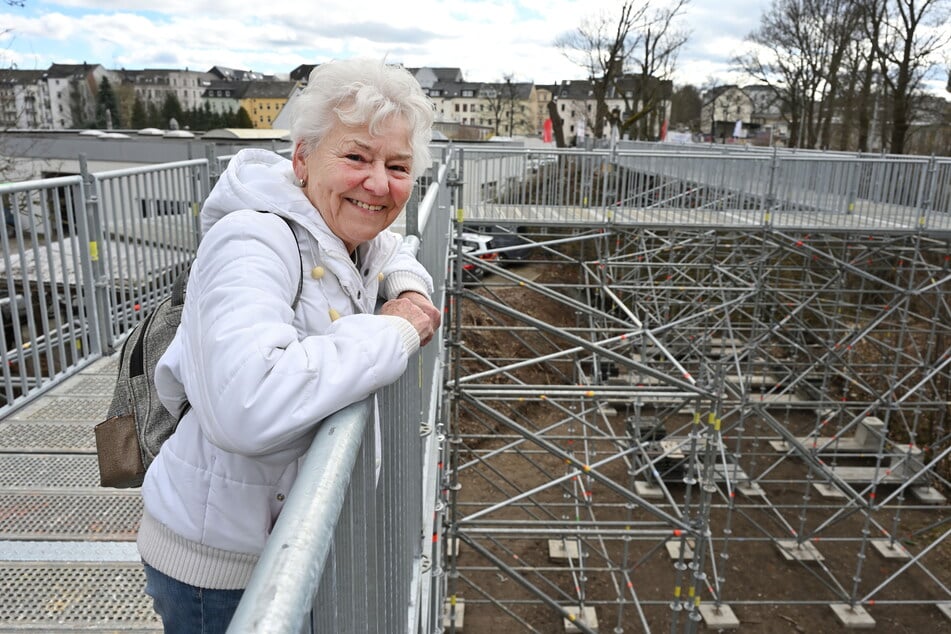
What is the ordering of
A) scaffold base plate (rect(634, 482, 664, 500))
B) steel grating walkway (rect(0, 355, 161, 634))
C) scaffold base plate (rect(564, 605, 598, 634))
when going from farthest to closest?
scaffold base plate (rect(634, 482, 664, 500)) < scaffold base plate (rect(564, 605, 598, 634)) < steel grating walkway (rect(0, 355, 161, 634))

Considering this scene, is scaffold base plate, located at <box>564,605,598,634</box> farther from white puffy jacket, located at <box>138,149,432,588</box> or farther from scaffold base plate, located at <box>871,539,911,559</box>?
white puffy jacket, located at <box>138,149,432,588</box>

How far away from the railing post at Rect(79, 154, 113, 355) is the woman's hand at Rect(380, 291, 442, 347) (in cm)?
489

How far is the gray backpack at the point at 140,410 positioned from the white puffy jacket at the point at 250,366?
0.14 m

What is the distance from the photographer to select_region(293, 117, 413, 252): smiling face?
162 centimetres

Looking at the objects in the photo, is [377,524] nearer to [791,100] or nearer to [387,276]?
[387,276]

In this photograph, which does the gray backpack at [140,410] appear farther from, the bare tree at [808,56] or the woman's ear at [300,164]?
the bare tree at [808,56]

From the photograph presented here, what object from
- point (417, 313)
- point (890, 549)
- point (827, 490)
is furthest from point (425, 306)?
point (827, 490)

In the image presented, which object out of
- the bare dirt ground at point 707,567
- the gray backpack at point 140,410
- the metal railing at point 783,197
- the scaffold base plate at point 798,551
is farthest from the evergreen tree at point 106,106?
the gray backpack at point 140,410

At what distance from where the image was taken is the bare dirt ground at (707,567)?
984 cm

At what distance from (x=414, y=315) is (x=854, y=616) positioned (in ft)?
35.7

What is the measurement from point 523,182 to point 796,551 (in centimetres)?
740

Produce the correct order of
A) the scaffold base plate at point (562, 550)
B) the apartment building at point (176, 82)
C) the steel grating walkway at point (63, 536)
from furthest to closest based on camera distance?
1. the apartment building at point (176, 82)
2. the scaffold base plate at point (562, 550)
3. the steel grating walkway at point (63, 536)

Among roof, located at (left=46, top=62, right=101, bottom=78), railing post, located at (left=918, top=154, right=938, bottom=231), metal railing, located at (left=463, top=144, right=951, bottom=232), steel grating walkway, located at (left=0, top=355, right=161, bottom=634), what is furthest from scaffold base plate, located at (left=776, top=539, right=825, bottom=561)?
roof, located at (left=46, top=62, right=101, bottom=78)

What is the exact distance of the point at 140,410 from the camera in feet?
5.61
